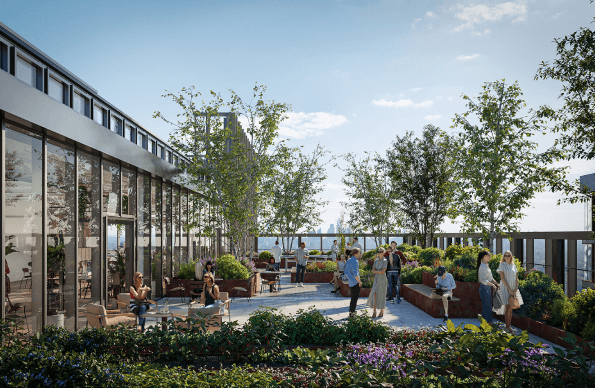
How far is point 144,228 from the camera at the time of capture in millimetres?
13578

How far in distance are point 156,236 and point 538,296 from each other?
1147cm

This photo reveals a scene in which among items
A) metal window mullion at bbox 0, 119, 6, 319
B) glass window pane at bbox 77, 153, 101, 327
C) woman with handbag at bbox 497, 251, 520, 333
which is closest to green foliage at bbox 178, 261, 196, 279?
glass window pane at bbox 77, 153, 101, 327

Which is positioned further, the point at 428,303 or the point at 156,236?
the point at 156,236

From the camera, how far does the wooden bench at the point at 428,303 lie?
11273 mm

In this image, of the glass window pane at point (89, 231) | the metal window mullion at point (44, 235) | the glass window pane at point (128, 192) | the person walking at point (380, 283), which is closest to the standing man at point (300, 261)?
the person walking at point (380, 283)

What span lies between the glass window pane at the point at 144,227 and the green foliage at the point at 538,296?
1062 cm

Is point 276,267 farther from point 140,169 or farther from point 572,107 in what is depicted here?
point 572,107

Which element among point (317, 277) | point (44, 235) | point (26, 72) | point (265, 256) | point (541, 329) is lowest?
point (317, 277)

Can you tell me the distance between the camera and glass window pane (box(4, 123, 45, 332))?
21.9ft

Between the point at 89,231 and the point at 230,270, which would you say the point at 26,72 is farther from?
the point at 230,270

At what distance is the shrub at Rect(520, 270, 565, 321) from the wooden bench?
72.7 inches

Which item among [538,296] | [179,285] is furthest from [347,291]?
[538,296]

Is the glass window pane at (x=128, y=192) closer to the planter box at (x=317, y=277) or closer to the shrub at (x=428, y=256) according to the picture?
the planter box at (x=317, y=277)

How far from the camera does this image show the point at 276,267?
20125 mm
